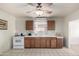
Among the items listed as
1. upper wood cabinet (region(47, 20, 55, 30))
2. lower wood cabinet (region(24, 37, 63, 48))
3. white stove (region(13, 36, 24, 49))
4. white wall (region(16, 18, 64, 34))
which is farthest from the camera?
white wall (region(16, 18, 64, 34))

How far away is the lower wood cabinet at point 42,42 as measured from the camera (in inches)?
279

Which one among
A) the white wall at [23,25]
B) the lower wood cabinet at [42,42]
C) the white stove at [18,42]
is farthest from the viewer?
the white wall at [23,25]

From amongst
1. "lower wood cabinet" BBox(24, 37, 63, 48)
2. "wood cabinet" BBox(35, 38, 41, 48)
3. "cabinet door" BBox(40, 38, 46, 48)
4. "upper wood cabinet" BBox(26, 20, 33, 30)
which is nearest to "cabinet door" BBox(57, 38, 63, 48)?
"lower wood cabinet" BBox(24, 37, 63, 48)

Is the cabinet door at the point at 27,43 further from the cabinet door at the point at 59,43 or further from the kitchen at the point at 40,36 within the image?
the cabinet door at the point at 59,43

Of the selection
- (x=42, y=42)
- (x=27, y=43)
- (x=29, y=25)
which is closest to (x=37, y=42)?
(x=42, y=42)

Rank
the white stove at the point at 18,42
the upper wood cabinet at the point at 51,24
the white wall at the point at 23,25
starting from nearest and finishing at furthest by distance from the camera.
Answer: the white stove at the point at 18,42 < the upper wood cabinet at the point at 51,24 < the white wall at the point at 23,25

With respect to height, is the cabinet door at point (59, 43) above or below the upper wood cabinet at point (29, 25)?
below

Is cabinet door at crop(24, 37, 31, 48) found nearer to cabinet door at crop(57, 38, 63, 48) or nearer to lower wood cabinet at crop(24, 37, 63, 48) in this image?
lower wood cabinet at crop(24, 37, 63, 48)

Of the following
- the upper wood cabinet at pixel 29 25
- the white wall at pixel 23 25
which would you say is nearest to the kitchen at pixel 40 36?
the upper wood cabinet at pixel 29 25

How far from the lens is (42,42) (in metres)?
7.14

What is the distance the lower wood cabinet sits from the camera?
710 centimetres

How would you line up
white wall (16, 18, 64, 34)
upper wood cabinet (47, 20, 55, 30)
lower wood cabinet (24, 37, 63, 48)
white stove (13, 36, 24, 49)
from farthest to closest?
white wall (16, 18, 64, 34)
upper wood cabinet (47, 20, 55, 30)
lower wood cabinet (24, 37, 63, 48)
white stove (13, 36, 24, 49)

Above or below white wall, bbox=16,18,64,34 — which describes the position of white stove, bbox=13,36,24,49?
below

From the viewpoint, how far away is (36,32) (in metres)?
8.18
